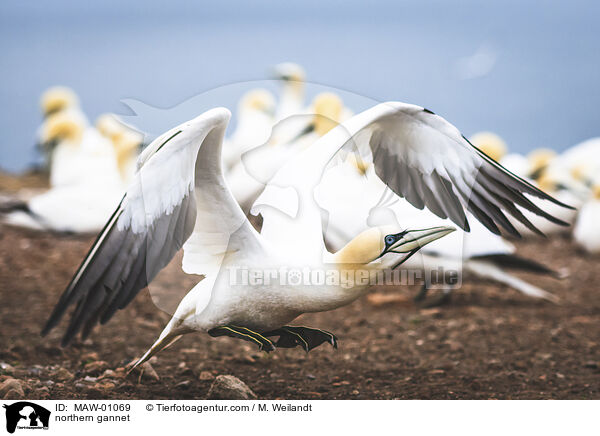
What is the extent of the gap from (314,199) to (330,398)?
1.88 ft

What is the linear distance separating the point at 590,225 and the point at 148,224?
7.94 ft

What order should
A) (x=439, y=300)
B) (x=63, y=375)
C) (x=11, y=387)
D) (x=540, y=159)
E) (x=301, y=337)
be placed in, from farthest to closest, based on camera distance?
(x=540, y=159), (x=439, y=300), (x=63, y=375), (x=11, y=387), (x=301, y=337)

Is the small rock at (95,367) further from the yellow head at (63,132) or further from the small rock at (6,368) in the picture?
the yellow head at (63,132)

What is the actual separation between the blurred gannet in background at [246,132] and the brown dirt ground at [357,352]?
15.1 inches

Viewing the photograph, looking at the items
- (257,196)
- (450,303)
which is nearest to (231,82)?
(257,196)

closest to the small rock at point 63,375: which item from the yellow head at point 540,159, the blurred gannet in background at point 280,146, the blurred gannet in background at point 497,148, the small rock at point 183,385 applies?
the small rock at point 183,385

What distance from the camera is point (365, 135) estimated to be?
1.68m

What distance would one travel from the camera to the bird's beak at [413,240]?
60.3 inches

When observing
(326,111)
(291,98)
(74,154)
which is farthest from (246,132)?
(74,154)

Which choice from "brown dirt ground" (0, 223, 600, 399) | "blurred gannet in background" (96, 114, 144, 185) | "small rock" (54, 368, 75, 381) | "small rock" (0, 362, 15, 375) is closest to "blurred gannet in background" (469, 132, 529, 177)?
"brown dirt ground" (0, 223, 600, 399)

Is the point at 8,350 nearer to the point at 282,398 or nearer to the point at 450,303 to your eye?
the point at 282,398

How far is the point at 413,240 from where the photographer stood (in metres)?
1.53

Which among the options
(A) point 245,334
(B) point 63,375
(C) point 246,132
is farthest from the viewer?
(C) point 246,132

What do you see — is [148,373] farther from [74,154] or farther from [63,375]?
[74,154]
